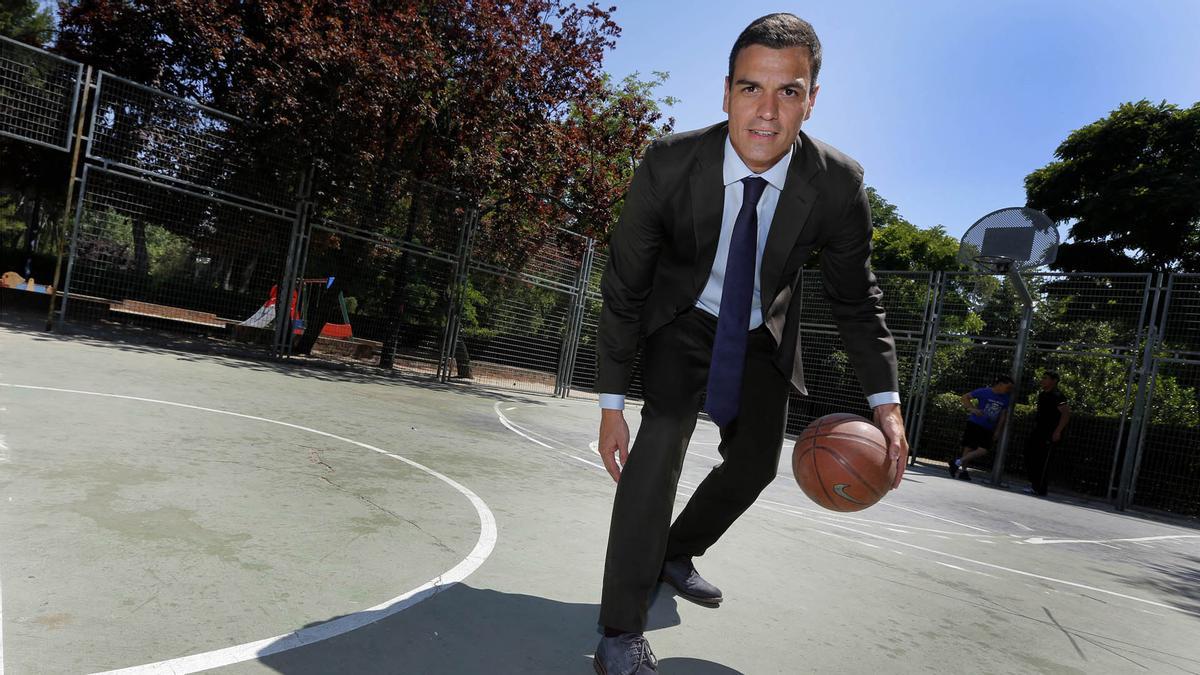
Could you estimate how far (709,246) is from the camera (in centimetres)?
251

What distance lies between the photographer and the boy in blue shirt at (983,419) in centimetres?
1186

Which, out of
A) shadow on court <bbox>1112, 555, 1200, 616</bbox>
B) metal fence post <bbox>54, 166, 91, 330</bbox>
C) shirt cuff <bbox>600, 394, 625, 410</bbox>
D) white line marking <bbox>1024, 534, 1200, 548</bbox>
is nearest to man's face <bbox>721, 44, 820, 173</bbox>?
shirt cuff <bbox>600, 394, 625, 410</bbox>

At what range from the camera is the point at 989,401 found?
39.2ft

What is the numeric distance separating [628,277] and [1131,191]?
28135 mm

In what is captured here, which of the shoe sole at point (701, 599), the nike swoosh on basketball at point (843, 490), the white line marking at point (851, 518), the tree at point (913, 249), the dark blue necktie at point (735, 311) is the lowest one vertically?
the white line marking at point (851, 518)

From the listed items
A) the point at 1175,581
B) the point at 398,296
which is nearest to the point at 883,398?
the point at 1175,581

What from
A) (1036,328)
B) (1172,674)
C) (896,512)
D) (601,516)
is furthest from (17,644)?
(1036,328)

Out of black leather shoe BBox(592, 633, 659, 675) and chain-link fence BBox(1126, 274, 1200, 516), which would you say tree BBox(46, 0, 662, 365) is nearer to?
chain-link fence BBox(1126, 274, 1200, 516)

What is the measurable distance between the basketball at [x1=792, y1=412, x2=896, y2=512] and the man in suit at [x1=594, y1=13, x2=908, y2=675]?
0.30ft

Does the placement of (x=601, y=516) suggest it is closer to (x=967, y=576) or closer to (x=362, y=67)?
(x=967, y=576)

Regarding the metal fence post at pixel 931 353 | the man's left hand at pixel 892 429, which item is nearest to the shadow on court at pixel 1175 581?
the man's left hand at pixel 892 429

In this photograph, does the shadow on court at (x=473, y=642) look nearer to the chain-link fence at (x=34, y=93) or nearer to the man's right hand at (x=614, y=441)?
the man's right hand at (x=614, y=441)

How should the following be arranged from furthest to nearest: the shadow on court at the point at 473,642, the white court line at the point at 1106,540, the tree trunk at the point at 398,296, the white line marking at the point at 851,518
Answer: the tree trunk at the point at 398,296 → the white court line at the point at 1106,540 → the white line marking at the point at 851,518 → the shadow on court at the point at 473,642

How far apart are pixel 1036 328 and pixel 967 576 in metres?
9.54
